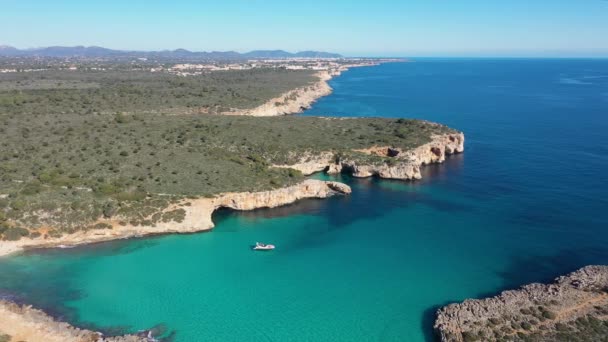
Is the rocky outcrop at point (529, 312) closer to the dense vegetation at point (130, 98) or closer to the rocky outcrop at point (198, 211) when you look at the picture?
the rocky outcrop at point (198, 211)

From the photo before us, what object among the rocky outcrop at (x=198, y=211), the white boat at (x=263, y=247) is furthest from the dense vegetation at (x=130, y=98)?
the white boat at (x=263, y=247)

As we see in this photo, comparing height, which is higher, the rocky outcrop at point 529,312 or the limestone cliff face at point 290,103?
the limestone cliff face at point 290,103

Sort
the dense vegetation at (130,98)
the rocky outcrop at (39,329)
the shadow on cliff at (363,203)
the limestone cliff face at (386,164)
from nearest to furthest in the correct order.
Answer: the rocky outcrop at (39,329)
the shadow on cliff at (363,203)
the limestone cliff face at (386,164)
the dense vegetation at (130,98)

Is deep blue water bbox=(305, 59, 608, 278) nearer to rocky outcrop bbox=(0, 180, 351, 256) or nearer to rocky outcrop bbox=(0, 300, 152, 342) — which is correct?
rocky outcrop bbox=(0, 180, 351, 256)

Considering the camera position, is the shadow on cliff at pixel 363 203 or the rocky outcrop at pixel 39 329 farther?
the shadow on cliff at pixel 363 203

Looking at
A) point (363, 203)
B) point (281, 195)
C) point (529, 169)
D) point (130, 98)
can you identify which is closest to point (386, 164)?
point (363, 203)

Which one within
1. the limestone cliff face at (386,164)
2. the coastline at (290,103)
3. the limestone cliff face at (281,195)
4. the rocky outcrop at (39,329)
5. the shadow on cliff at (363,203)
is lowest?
the rocky outcrop at (39,329)

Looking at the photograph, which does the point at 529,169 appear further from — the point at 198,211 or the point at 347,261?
the point at 198,211

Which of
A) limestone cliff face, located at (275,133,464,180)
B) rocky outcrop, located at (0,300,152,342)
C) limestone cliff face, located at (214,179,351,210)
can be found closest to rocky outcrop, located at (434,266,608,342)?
rocky outcrop, located at (0,300,152,342)
